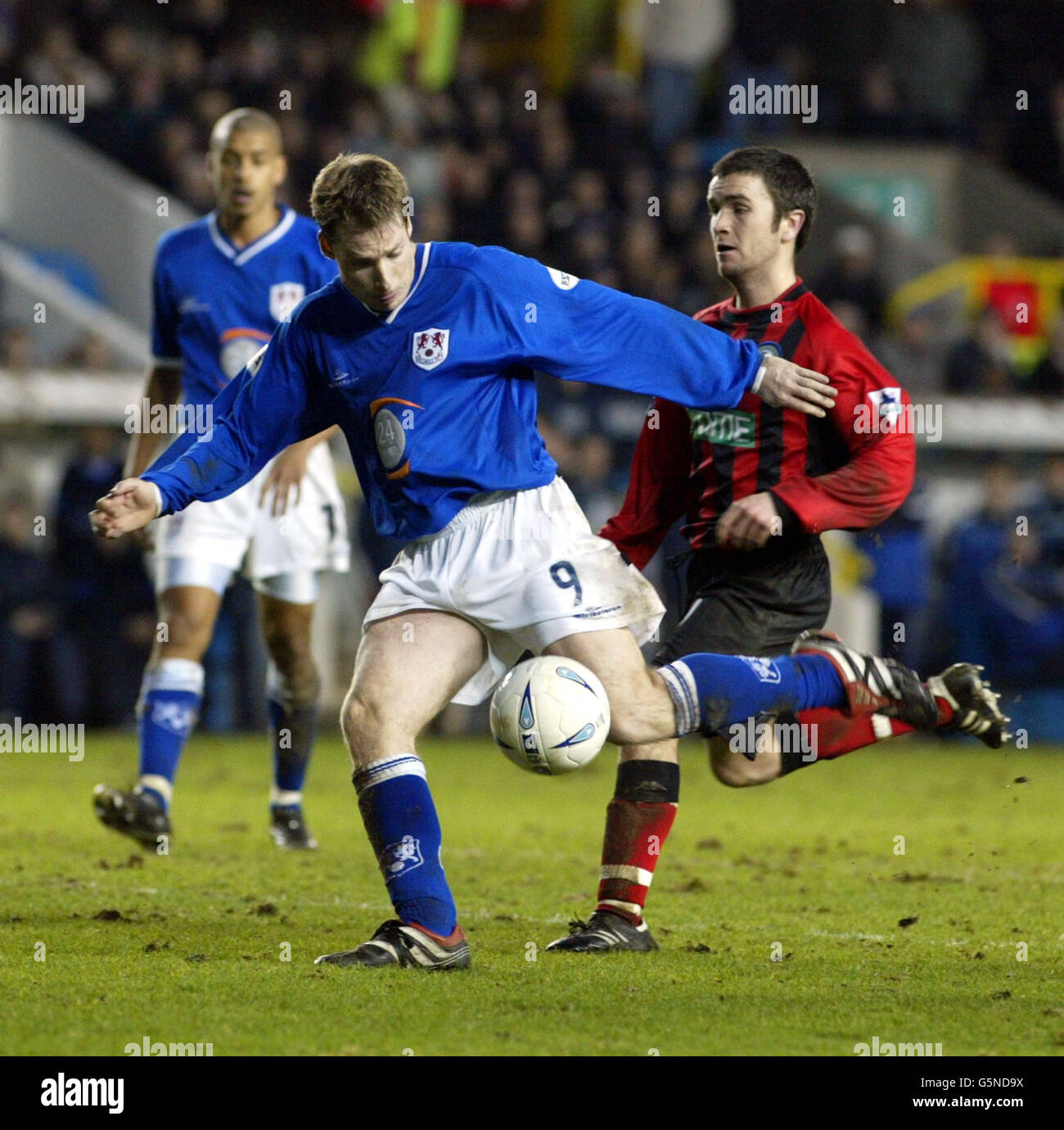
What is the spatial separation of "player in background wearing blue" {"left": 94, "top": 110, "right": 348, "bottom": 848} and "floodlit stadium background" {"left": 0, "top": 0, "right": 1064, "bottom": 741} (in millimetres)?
3381

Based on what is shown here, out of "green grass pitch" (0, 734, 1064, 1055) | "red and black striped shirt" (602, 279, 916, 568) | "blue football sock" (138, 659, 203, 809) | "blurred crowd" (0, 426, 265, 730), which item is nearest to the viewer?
"green grass pitch" (0, 734, 1064, 1055)

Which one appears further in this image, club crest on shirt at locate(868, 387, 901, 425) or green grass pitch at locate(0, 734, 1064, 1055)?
club crest on shirt at locate(868, 387, 901, 425)

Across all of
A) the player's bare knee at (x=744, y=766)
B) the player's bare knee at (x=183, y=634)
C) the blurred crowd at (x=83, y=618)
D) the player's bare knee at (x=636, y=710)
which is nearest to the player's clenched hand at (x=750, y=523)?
the player's bare knee at (x=636, y=710)

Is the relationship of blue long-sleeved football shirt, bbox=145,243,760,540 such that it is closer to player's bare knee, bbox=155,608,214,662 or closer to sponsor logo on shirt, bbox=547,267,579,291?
sponsor logo on shirt, bbox=547,267,579,291

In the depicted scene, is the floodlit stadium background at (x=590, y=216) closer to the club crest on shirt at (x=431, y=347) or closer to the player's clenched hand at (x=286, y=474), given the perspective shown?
the player's clenched hand at (x=286, y=474)

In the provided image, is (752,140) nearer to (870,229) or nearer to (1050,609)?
(870,229)

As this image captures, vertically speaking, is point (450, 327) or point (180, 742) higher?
point (450, 327)

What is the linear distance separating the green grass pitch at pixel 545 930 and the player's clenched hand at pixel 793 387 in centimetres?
148

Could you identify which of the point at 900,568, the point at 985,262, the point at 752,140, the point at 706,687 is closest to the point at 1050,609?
the point at 900,568

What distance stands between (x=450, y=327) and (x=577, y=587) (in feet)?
2.43

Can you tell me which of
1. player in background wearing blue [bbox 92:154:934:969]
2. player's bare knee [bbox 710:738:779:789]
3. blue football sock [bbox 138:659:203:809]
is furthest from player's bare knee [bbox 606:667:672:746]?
blue football sock [bbox 138:659:203:809]

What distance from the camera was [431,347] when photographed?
480 cm

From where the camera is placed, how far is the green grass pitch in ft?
13.1

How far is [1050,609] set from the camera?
13078 millimetres
